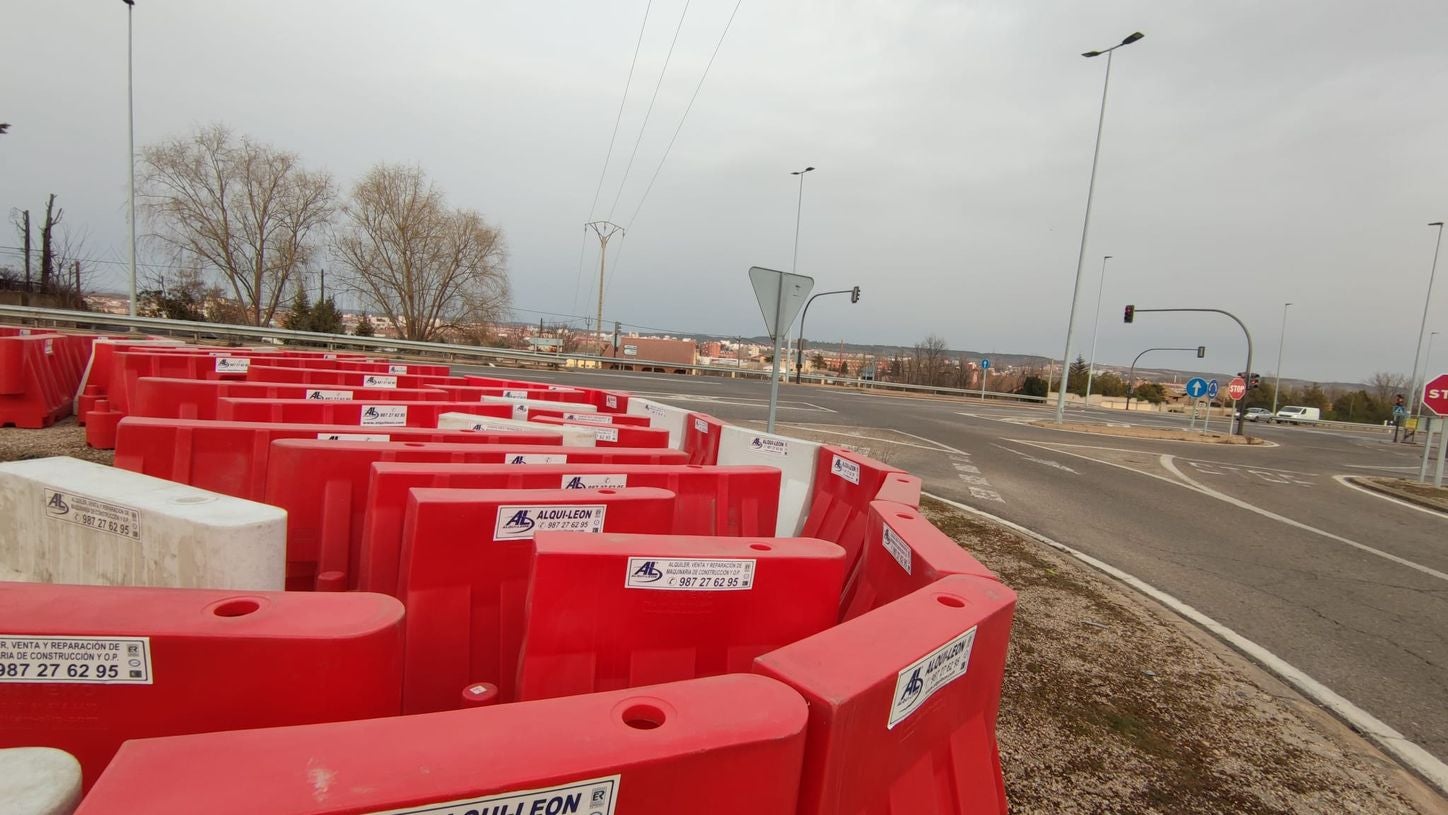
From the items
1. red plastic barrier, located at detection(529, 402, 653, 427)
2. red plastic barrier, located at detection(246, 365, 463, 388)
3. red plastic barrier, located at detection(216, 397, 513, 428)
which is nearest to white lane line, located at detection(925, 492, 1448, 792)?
red plastic barrier, located at detection(529, 402, 653, 427)

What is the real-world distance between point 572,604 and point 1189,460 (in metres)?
18.3

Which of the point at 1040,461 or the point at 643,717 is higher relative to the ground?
the point at 643,717

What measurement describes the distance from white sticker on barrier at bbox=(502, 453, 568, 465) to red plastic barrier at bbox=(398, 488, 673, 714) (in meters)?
1.04

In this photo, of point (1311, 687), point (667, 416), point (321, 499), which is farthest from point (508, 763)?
point (667, 416)

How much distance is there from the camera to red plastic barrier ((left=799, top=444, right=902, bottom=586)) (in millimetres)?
4012

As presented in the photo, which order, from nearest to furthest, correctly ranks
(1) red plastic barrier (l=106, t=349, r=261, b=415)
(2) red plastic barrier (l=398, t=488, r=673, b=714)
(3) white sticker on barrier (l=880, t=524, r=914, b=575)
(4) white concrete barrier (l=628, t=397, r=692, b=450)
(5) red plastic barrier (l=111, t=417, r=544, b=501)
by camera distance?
(2) red plastic barrier (l=398, t=488, r=673, b=714)
(3) white sticker on barrier (l=880, t=524, r=914, b=575)
(5) red plastic barrier (l=111, t=417, r=544, b=501)
(1) red plastic barrier (l=106, t=349, r=261, b=415)
(4) white concrete barrier (l=628, t=397, r=692, b=450)

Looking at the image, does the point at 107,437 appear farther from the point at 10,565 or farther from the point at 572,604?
the point at 572,604

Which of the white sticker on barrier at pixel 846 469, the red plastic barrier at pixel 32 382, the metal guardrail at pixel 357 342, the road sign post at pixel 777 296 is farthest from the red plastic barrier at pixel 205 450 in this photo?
the metal guardrail at pixel 357 342

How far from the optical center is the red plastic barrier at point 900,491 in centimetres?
348

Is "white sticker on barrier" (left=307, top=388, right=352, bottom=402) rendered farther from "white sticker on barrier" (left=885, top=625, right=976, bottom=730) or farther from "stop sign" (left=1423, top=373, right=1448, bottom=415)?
"stop sign" (left=1423, top=373, right=1448, bottom=415)

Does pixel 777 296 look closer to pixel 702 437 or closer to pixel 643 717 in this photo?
pixel 702 437

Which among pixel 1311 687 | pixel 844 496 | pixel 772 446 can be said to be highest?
pixel 772 446

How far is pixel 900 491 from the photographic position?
3576 mm

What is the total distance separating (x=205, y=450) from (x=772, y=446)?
368 cm
